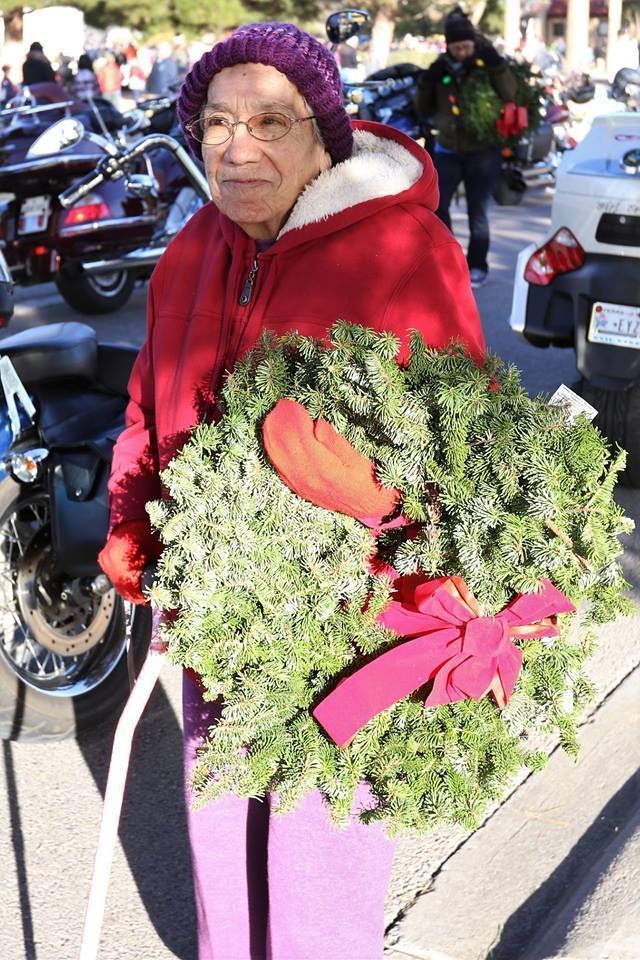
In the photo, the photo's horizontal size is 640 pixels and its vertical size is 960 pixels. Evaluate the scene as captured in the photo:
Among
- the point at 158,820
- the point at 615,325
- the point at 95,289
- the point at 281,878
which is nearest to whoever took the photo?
the point at 281,878

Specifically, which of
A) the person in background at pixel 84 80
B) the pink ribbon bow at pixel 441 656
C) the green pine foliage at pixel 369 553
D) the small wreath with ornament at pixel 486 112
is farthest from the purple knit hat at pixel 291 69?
the person in background at pixel 84 80

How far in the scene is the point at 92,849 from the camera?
3.28m

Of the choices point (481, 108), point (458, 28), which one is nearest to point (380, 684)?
point (481, 108)

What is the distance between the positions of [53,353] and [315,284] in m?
1.76

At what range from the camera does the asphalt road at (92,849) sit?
9.62ft

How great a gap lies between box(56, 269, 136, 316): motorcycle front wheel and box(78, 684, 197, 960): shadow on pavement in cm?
599

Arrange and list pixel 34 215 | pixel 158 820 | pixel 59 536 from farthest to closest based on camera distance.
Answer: pixel 34 215 < pixel 59 536 < pixel 158 820

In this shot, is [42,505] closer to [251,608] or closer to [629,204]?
[251,608]

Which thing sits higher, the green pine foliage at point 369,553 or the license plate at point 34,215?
the green pine foliage at point 369,553

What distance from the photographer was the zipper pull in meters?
2.17

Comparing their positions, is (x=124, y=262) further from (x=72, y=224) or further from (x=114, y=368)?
(x=114, y=368)

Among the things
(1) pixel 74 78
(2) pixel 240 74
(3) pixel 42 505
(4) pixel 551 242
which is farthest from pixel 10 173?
(1) pixel 74 78

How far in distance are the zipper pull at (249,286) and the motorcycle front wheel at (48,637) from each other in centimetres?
159

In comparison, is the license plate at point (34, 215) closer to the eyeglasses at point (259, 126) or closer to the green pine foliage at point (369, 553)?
the eyeglasses at point (259, 126)
